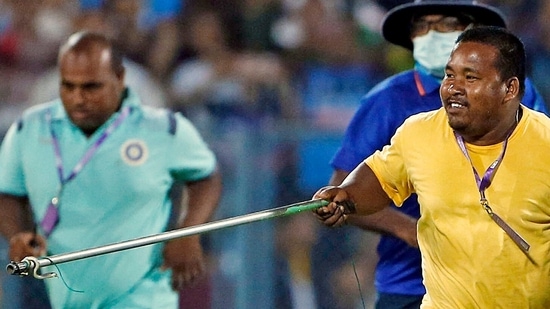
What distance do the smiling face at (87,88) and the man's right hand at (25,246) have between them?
2.27 ft

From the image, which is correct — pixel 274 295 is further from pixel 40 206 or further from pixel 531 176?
pixel 531 176

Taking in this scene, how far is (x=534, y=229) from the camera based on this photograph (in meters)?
4.55

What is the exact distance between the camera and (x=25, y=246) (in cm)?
575

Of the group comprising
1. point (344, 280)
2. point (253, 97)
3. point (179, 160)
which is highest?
point (179, 160)

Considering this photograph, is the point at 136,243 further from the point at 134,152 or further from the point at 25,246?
the point at 134,152

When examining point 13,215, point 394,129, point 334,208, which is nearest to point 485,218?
point 334,208

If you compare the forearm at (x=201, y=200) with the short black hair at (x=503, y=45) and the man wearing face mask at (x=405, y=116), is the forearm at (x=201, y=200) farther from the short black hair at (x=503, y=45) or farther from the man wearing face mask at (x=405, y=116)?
the short black hair at (x=503, y=45)

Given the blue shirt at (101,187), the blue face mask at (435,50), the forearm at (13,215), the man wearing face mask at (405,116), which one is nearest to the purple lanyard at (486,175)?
the man wearing face mask at (405,116)

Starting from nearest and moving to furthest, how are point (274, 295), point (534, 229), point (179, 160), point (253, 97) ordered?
1. point (534, 229)
2. point (179, 160)
3. point (274, 295)
4. point (253, 97)

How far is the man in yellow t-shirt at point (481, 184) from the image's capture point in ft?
14.9

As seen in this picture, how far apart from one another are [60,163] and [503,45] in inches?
95.7

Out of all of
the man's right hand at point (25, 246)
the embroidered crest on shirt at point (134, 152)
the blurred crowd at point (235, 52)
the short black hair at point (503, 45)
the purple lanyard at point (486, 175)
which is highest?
the short black hair at point (503, 45)

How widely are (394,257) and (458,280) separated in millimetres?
1425

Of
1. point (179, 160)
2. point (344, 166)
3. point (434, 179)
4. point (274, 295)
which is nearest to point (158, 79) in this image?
point (274, 295)
